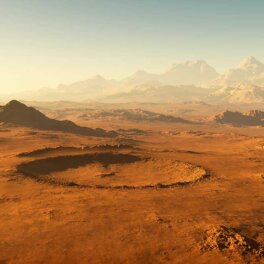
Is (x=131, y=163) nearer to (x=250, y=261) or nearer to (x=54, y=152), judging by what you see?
(x=54, y=152)

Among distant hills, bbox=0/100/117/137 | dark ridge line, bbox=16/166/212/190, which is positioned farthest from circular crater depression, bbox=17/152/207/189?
distant hills, bbox=0/100/117/137

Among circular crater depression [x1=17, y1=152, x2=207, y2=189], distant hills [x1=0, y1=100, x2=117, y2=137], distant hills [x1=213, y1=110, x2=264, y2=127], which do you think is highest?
distant hills [x1=0, y1=100, x2=117, y2=137]

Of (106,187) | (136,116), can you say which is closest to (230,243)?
(106,187)

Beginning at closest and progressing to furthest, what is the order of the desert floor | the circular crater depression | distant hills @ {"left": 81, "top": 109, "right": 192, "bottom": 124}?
the desert floor
the circular crater depression
distant hills @ {"left": 81, "top": 109, "right": 192, "bottom": 124}

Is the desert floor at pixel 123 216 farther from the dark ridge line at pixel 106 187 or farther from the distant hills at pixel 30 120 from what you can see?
the distant hills at pixel 30 120

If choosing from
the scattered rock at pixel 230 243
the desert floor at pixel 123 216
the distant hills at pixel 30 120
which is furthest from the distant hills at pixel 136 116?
the scattered rock at pixel 230 243

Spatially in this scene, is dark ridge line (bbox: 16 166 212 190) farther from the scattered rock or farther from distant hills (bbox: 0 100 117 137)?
distant hills (bbox: 0 100 117 137)

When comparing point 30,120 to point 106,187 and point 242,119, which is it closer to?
point 106,187

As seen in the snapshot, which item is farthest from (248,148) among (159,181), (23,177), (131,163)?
(23,177)
